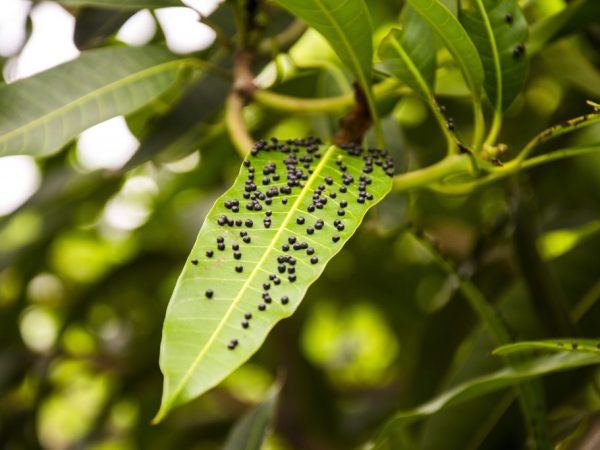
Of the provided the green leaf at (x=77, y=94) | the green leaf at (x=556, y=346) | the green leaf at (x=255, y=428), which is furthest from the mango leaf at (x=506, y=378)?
the green leaf at (x=77, y=94)

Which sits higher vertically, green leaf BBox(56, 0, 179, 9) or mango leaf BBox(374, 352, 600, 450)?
green leaf BBox(56, 0, 179, 9)

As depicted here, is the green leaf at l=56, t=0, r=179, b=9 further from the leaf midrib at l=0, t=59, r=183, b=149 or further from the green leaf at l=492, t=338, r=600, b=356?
the green leaf at l=492, t=338, r=600, b=356

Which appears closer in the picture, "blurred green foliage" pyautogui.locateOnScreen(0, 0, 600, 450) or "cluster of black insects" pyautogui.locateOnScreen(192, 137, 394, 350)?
"cluster of black insects" pyautogui.locateOnScreen(192, 137, 394, 350)

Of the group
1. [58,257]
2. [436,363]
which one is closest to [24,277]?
[58,257]

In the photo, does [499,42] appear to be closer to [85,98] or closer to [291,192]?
[291,192]

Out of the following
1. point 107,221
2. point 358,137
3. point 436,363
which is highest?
point 358,137

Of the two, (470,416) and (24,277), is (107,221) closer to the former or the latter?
(24,277)

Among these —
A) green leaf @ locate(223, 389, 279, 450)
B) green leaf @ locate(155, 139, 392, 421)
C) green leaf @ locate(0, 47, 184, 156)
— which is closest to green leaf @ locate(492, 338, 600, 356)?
green leaf @ locate(155, 139, 392, 421)
